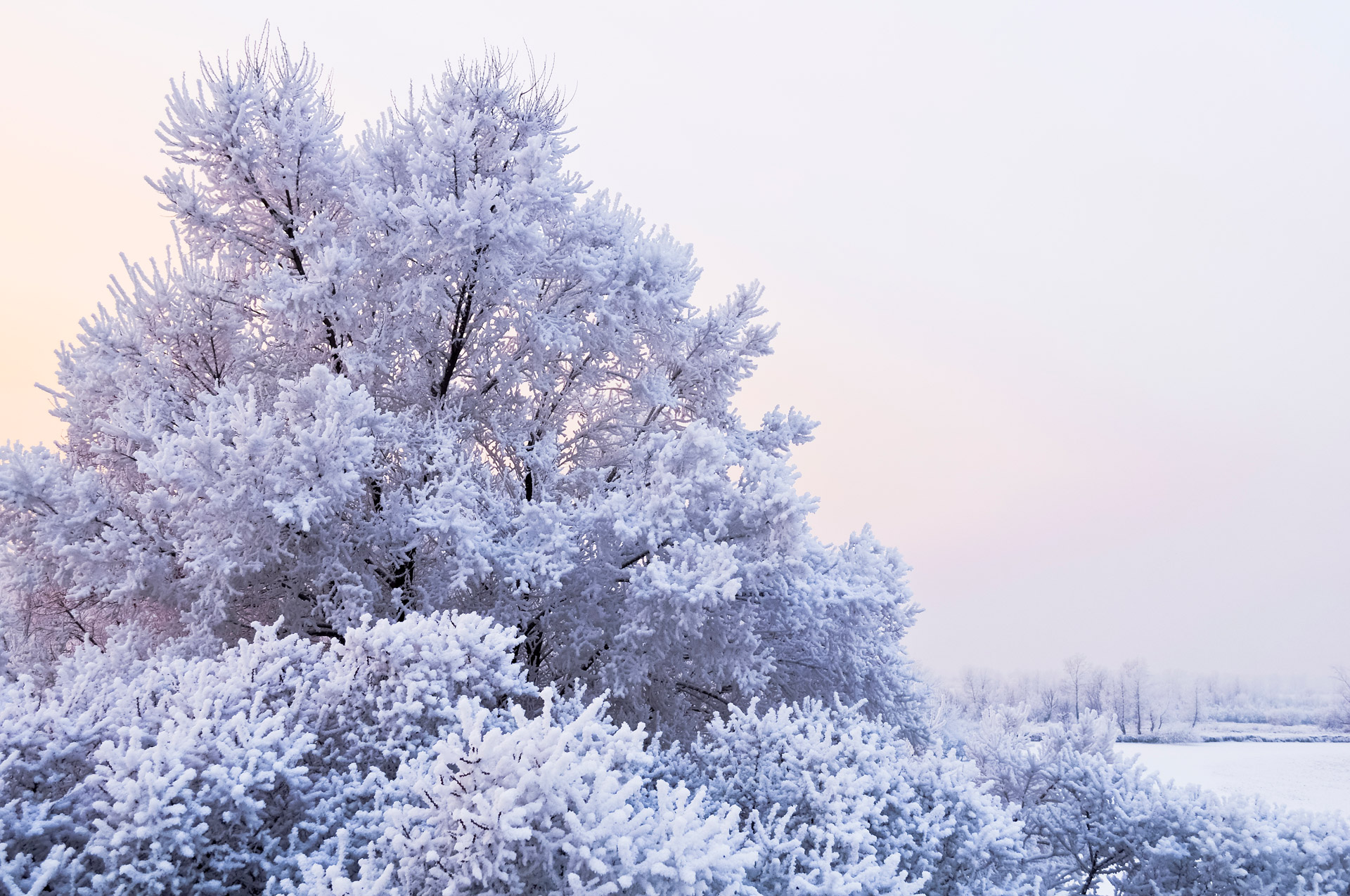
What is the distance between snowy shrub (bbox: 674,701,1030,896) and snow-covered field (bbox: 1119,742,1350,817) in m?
20.5

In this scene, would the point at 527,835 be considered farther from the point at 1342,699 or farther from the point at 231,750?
the point at 1342,699

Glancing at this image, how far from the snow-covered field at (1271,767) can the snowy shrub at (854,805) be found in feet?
67.4

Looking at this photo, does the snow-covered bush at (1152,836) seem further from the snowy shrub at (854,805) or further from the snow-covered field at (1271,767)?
the snow-covered field at (1271,767)

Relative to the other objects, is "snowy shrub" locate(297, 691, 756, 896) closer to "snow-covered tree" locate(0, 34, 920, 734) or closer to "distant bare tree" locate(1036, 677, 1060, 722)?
"snow-covered tree" locate(0, 34, 920, 734)

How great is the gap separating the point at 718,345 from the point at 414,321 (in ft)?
13.5

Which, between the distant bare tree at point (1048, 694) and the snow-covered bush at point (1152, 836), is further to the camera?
the distant bare tree at point (1048, 694)

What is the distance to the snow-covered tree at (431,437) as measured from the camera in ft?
25.5

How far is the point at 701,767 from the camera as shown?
21.7 ft

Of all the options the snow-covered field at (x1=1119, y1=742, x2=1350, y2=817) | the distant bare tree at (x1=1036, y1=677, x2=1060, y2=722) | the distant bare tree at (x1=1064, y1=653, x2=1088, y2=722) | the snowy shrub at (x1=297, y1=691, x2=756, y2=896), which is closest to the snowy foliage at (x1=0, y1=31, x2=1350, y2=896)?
the snowy shrub at (x1=297, y1=691, x2=756, y2=896)

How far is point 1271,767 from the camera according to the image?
120ft

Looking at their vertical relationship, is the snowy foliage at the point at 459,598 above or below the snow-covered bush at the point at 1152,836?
above

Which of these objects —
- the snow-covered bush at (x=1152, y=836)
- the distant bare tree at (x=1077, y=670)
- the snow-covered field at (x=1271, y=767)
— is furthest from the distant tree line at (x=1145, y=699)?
the snow-covered bush at (x=1152, y=836)

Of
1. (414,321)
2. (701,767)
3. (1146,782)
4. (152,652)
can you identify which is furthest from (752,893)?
(414,321)

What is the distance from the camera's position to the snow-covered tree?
777 cm
